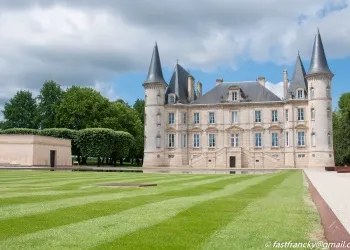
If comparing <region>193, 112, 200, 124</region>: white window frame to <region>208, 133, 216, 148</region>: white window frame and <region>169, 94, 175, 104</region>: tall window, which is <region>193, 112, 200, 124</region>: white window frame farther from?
<region>169, 94, 175, 104</region>: tall window

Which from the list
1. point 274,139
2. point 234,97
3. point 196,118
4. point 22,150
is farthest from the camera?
point 196,118

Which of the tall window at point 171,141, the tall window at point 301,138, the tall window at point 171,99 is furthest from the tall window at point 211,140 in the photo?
the tall window at point 301,138

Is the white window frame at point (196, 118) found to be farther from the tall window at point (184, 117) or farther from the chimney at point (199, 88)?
the chimney at point (199, 88)

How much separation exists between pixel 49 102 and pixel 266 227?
249 feet

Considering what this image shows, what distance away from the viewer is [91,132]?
65312 millimetres

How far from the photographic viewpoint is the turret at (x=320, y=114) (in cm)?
6012

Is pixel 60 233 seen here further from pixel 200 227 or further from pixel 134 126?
pixel 134 126

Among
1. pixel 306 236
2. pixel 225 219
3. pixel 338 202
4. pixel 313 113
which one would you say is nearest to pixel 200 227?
pixel 225 219

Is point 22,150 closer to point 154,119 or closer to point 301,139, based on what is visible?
point 154,119

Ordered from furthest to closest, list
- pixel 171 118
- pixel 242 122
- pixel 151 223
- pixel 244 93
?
pixel 171 118
pixel 244 93
pixel 242 122
pixel 151 223

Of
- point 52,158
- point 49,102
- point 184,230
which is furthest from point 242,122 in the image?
point 184,230

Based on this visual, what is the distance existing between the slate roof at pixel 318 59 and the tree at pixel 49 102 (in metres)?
43.1

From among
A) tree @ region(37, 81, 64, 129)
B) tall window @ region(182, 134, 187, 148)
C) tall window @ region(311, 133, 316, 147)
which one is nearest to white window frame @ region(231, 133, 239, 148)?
tall window @ region(182, 134, 187, 148)

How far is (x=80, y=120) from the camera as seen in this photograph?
74.7 m
